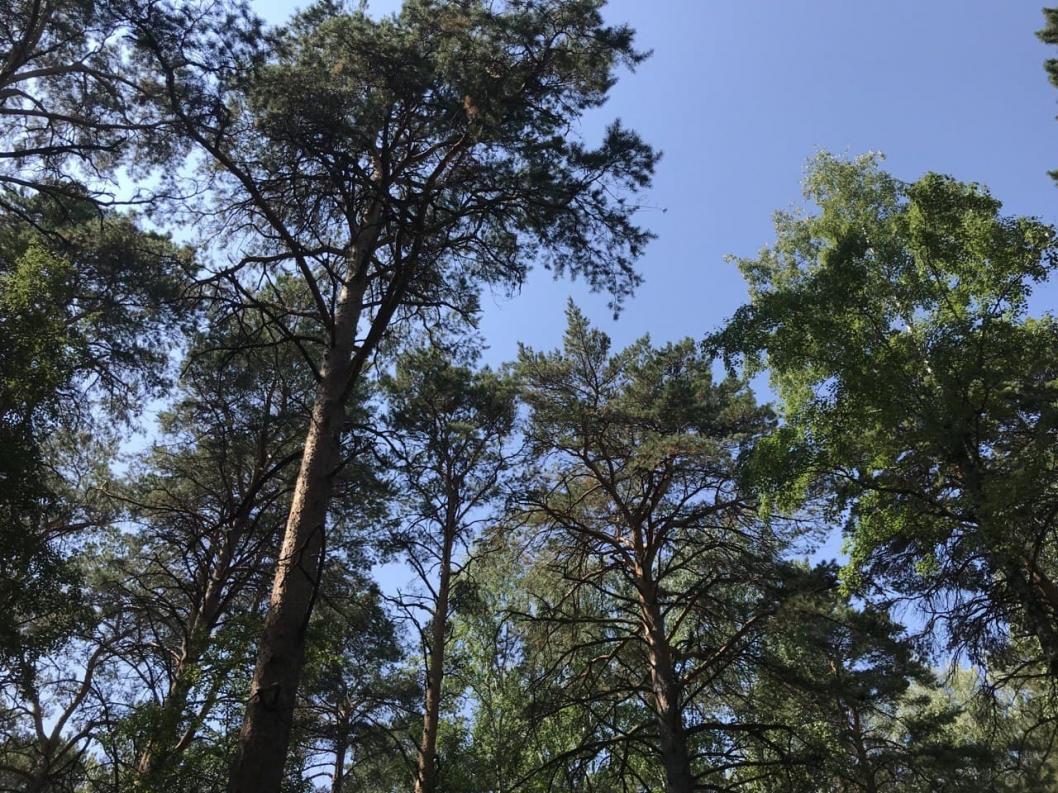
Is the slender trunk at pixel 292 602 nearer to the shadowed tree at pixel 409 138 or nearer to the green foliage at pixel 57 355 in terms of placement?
the shadowed tree at pixel 409 138

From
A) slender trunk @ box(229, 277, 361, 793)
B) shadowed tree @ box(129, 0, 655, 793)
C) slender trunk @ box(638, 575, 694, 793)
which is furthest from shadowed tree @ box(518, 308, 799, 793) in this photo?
slender trunk @ box(229, 277, 361, 793)

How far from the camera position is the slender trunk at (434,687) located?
10.1m

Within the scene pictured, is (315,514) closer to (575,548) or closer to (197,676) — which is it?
(197,676)

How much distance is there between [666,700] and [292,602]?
7.89 metres

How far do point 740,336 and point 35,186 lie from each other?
10.3 meters

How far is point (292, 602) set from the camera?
4500 millimetres

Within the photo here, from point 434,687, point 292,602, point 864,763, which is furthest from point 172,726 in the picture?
point 864,763

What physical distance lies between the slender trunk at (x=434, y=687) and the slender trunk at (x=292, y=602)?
231 inches

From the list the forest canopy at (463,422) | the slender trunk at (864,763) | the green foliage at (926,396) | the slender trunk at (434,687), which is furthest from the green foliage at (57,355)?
the slender trunk at (864,763)

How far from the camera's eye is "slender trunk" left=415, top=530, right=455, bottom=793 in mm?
10148

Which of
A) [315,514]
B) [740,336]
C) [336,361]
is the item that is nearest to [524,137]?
[336,361]

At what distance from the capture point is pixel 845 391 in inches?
369

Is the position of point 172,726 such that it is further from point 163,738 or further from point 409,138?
point 409,138

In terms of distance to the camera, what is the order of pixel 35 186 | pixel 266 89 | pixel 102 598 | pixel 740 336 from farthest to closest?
pixel 102 598, pixel 740 336, pixel 35 186, pixel 266 89
